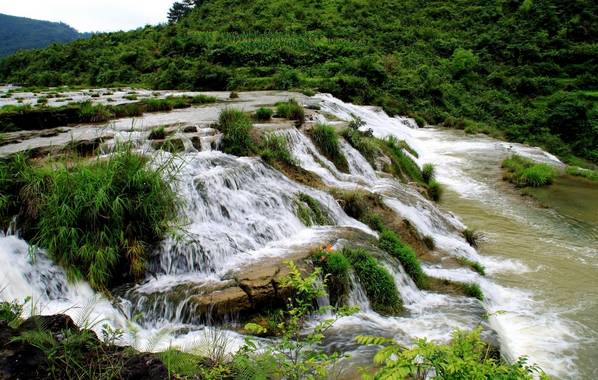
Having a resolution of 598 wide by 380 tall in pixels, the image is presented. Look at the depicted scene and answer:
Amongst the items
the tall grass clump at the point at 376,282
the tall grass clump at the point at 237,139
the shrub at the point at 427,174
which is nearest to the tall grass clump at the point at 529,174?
the shrub at the point at 427,174

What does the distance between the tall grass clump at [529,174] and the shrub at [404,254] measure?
8.87 meters

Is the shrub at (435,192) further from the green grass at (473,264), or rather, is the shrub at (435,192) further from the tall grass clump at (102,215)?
the tall grass clump at (102,215)

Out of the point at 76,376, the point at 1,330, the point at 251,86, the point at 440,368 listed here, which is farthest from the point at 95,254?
the point at 251,86

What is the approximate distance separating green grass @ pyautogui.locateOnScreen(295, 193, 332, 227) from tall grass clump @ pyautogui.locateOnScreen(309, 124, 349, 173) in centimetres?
379

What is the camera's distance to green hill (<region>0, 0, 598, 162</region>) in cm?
2811

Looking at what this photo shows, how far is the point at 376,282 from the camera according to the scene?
23.3 ft

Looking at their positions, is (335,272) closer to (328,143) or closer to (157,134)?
(157,134)

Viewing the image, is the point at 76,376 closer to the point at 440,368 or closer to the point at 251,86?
the point at 440,368

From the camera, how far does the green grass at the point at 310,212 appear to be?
29.1ft

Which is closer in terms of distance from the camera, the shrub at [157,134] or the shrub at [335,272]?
the shrub at [335,272]

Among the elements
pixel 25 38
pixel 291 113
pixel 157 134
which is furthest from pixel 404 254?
pixel 25 38

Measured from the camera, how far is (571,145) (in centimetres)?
2603

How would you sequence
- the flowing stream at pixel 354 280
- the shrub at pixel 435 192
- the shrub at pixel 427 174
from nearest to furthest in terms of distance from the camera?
the flowing stream at pixel 354 280 → the shrub at pixel 435 192 → the shrub at pixel 427 174

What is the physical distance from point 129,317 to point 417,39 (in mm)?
43195
